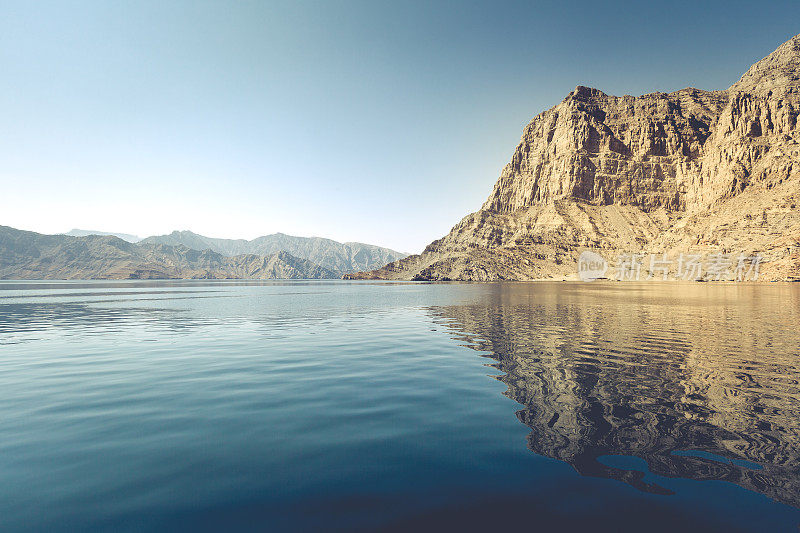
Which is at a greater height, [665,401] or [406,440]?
[665,401]

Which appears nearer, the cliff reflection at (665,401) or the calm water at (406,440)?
the calm water at (406,440)

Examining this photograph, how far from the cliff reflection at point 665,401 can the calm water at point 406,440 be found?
0.23ft

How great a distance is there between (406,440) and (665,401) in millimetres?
8738

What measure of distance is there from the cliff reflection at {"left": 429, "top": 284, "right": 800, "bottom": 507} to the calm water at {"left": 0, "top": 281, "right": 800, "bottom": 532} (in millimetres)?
71

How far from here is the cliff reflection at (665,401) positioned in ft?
24.7

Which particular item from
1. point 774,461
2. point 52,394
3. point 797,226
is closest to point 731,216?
point 797,226

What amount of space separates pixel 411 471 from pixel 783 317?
44991 mm

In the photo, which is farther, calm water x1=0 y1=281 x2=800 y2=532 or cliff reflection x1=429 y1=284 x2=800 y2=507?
cliff reflection x1=429 y1=284 x2=800 y2=507

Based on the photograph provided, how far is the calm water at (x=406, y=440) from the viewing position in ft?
20.0

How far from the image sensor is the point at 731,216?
6772 inches

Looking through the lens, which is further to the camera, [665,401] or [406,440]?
[665,401]

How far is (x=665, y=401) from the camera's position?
1153cm

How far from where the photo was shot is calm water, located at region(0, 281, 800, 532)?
608cm

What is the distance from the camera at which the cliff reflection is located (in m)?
7.53
